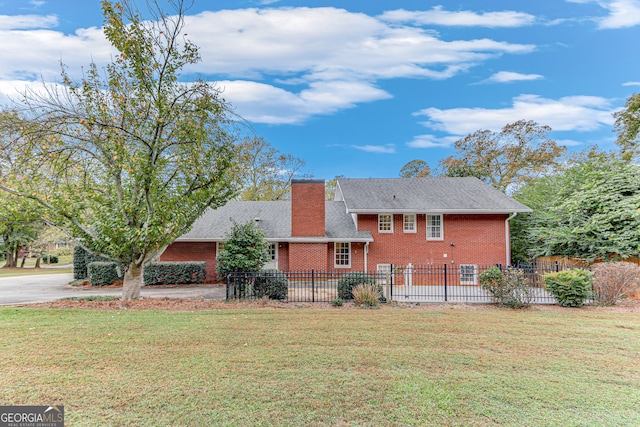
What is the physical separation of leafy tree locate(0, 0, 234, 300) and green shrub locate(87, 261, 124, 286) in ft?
22.3

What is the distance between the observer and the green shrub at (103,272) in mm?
17844

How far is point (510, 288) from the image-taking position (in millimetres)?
10914

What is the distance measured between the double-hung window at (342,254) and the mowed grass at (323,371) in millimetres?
9984

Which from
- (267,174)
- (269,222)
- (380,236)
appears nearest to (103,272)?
(269,222)

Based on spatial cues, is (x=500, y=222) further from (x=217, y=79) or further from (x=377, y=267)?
(x=217, y=79)

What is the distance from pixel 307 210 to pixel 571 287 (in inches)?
472

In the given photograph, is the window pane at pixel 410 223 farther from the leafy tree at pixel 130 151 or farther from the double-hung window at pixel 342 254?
the leafy tree at pixel 130 151

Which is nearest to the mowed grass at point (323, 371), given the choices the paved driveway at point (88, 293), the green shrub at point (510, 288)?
the green shrub at point (510, 288)

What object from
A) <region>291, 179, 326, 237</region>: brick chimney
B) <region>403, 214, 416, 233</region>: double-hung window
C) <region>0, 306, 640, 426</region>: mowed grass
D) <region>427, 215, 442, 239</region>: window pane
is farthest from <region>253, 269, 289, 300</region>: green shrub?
<region>427, 215, 442, 239</region>: window pane

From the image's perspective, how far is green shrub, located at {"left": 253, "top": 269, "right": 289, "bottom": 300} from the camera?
12.0m

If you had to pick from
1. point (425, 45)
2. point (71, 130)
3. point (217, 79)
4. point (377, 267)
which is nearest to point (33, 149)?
point (71, 130)

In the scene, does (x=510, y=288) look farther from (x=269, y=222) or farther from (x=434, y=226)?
(x=269, y=222)

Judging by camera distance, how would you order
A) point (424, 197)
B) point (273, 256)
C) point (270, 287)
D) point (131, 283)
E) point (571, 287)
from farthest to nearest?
1. point (424, 197)
2. point (273, 256)
3. point (270, 287)
4. point (131, 283)
5. point (571, 287)

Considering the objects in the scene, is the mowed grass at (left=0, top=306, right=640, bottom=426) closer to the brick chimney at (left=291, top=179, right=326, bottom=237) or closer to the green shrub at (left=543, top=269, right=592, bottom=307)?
the green shrub at (left=543, top=269, right=592, bottom=307)
